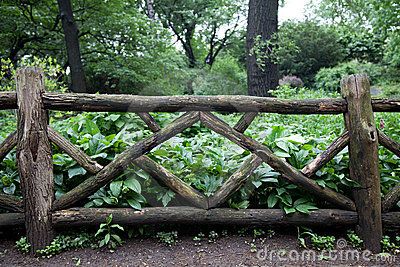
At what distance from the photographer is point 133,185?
10.4 feet

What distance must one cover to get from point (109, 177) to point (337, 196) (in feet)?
6.37

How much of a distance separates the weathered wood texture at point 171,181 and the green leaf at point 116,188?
23 cm

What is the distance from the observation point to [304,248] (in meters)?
3.18

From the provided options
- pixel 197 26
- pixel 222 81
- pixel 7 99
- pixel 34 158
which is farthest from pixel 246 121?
pixel 197 26

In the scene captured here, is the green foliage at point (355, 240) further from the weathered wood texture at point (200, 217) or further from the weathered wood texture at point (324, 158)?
the weathered wood texture at point (324, 158)

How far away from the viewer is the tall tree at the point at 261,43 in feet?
28.0

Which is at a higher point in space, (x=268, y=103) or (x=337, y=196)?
(x=268, y=103)

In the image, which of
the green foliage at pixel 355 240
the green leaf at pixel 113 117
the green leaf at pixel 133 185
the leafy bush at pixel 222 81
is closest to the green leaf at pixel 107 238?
the green leaf at pixel 133 185

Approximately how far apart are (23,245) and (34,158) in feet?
2.37

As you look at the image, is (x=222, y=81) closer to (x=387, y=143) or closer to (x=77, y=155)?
(x=387, y=143)

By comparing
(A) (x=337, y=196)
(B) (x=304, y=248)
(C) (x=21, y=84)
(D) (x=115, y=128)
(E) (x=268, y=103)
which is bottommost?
(B) (x=304, y=248)

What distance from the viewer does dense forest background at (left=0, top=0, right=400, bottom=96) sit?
8828 millimetres

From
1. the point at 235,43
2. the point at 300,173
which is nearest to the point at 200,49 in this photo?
the point at 235,43

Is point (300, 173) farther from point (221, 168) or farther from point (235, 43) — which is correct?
point (235, 43)
